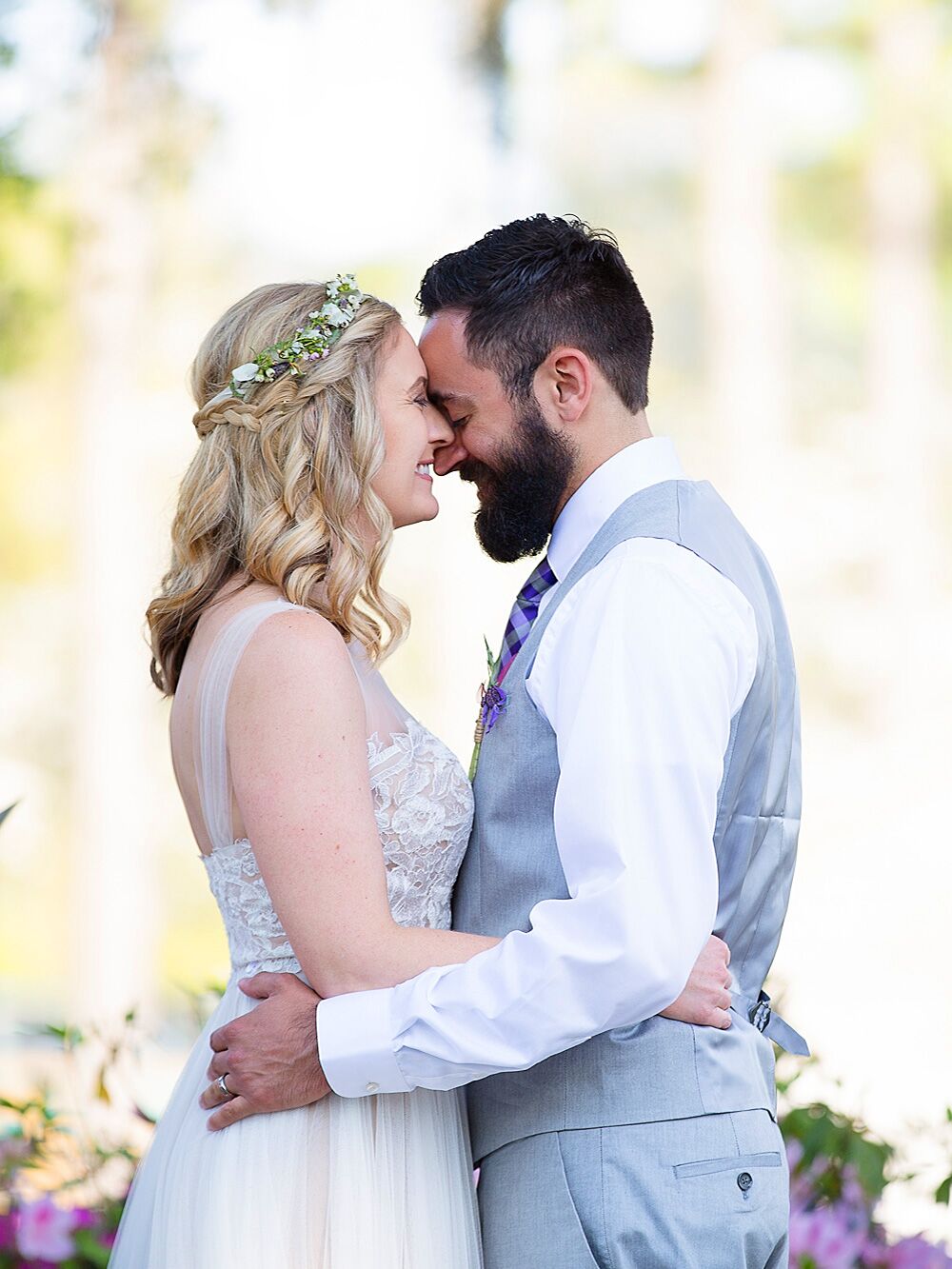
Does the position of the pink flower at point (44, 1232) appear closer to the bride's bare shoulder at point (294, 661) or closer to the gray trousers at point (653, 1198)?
the gray trousers at point (653, 1198)

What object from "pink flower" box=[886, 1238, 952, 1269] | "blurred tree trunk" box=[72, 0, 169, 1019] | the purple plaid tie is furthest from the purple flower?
"blurred tree trunk" box=[72, 0, 169, 1019]

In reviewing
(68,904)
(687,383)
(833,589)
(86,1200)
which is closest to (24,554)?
(68,904)

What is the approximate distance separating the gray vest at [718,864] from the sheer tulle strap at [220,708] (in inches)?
13.1

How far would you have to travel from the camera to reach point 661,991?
167 centimetres

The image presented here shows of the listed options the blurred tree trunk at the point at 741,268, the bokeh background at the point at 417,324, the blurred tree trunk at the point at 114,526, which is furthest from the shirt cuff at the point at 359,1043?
the blurred tree trunk at the point at 741,268

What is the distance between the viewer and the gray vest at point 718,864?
1.76 meters

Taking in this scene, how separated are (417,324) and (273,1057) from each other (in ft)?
17.2

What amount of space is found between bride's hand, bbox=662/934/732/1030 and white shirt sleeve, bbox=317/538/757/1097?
76 mm

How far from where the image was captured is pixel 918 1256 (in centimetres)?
259

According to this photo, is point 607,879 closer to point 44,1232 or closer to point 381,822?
point 381,822

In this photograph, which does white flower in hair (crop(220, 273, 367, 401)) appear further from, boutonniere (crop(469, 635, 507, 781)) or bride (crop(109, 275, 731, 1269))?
boutonniere (crop(469, 635, 507, 781))

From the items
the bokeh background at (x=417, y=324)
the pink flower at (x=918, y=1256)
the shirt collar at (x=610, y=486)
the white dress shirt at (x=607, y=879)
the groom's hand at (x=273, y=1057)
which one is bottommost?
the pink flower at (x=918, y=1256)

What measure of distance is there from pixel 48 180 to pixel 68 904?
11.1 feet

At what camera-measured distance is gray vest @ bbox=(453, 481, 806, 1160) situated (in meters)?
1.76
